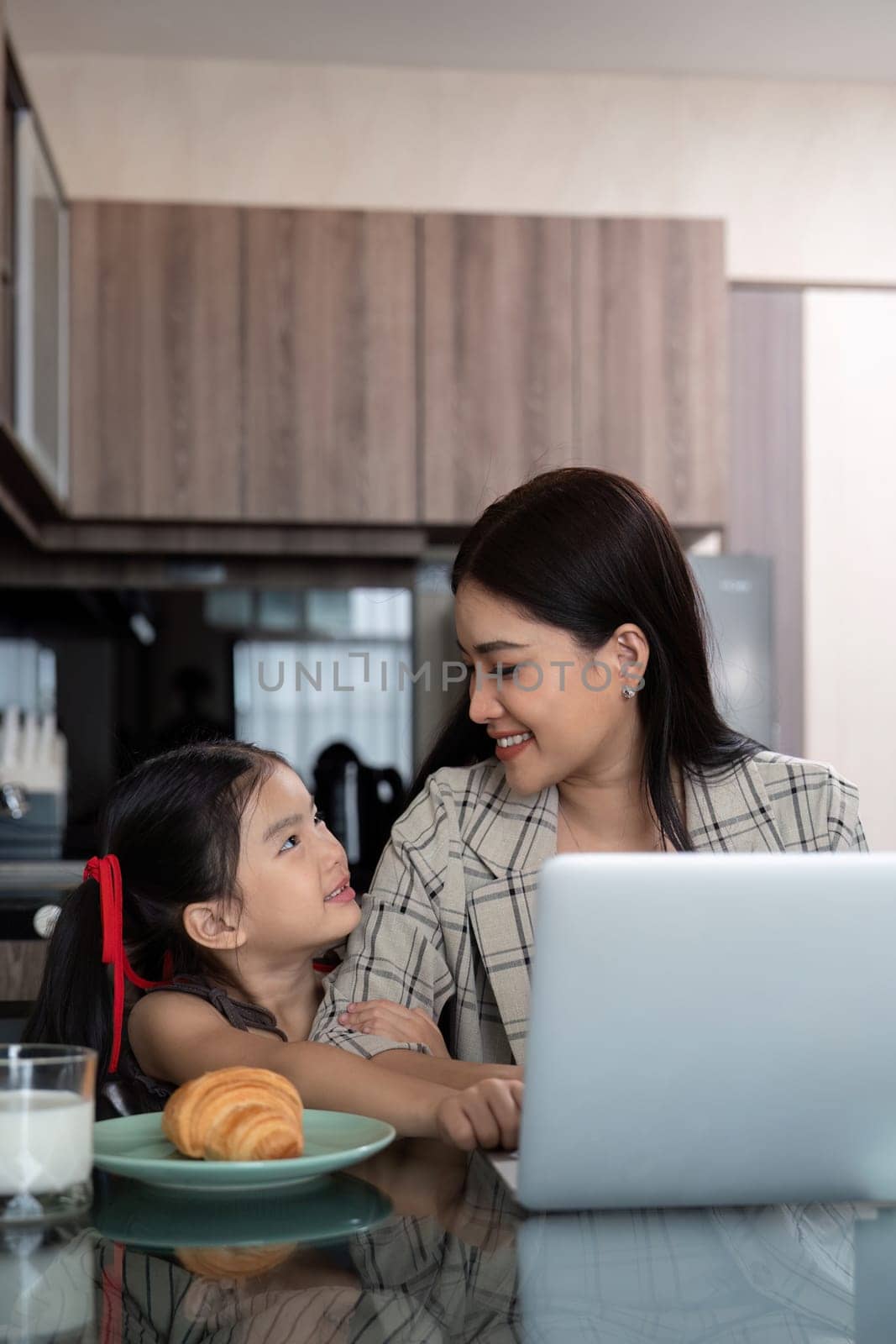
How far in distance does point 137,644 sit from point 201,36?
1.56 metres

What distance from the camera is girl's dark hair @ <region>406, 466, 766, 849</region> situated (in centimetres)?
148

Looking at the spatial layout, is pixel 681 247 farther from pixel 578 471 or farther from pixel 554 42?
pixel 578 471

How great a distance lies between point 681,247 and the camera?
3420 mm

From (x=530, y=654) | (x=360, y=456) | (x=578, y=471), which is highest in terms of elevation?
(x=360, y=456)

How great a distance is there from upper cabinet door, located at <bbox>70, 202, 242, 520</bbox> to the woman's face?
1912 mm

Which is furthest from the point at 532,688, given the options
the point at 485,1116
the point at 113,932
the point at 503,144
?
the point at 503,144

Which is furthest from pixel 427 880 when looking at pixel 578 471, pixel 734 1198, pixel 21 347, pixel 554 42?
pixel 554 42

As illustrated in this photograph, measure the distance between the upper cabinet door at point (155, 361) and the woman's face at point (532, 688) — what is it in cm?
191

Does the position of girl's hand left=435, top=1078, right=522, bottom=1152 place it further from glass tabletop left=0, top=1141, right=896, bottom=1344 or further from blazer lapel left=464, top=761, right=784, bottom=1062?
blazer lapel left=464, top=761, right=784, bottom=1062

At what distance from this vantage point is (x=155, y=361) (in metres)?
3.29

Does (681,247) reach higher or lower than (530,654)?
higher

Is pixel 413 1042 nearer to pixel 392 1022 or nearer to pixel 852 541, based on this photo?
pixel 392 1022

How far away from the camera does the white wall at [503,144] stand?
3.74m

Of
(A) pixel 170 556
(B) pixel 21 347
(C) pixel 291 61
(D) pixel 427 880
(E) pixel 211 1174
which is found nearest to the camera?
(E) pixel 211 1174
